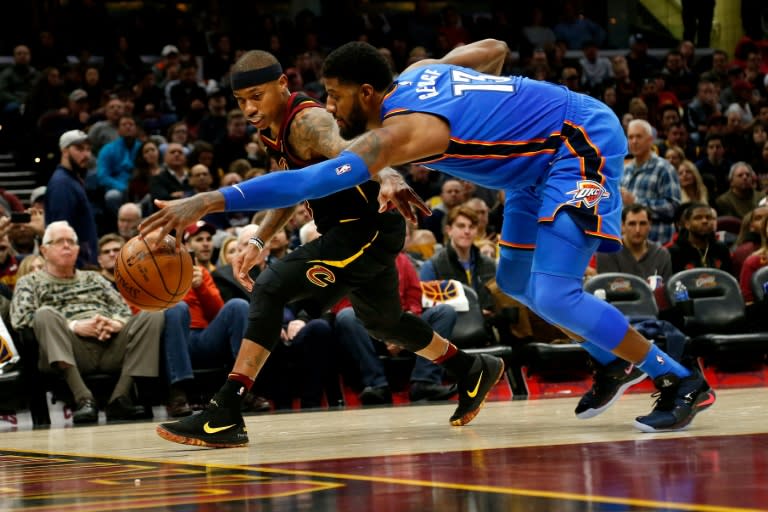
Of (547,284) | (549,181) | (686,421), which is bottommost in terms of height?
(686,421)

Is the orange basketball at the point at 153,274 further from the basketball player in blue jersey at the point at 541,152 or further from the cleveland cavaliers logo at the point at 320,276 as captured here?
the basketball player in blue jersey at the point at 541,152

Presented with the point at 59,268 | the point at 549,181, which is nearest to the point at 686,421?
the point at 549,181

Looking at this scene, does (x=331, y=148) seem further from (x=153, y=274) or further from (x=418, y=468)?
(x=418, y=468)

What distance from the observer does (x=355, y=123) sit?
4.90 m

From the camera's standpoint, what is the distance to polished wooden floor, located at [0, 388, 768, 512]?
3051 millimetres

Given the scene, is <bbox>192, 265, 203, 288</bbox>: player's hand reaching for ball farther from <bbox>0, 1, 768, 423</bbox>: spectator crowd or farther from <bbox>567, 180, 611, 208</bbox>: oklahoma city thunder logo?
<bbox>567, 180, 611, 208</bbox>: oklahoma city thunder logo

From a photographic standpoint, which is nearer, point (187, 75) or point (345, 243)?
point (345, 243)

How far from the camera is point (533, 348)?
28.8ft

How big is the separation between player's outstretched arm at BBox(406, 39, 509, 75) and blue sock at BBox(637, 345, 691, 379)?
1490 millimetres

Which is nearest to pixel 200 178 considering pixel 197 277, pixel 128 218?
pixel 128 218

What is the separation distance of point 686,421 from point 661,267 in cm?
501

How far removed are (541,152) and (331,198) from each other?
1002mm

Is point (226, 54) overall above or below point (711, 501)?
above

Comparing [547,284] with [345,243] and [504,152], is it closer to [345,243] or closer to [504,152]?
[504,152]
